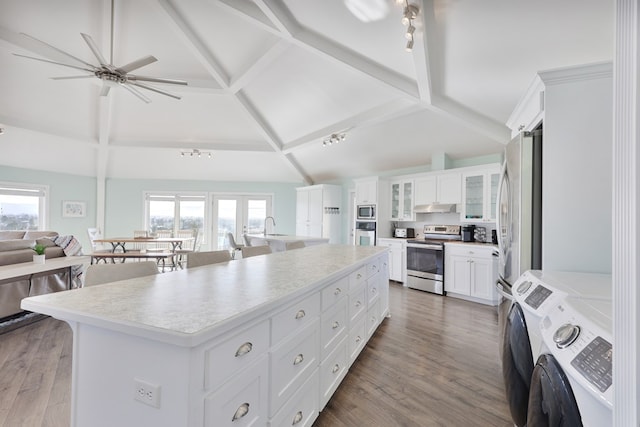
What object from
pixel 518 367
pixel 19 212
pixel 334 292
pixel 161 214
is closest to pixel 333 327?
pixel 334 292

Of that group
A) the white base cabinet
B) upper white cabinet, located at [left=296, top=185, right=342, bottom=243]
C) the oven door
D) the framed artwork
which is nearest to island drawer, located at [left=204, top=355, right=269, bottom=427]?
the white base cabinet

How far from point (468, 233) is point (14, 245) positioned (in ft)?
20.4

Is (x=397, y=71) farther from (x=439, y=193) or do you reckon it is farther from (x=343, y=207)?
(x=343, y=207)

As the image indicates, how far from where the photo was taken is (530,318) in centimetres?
133

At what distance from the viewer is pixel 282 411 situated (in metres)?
1.29

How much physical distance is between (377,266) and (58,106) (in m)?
6.25

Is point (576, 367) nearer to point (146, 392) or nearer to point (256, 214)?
point (146, 392)

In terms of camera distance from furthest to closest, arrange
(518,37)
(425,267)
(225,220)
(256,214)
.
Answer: (256,214) < (225,220) < (425,267) < (518,37)

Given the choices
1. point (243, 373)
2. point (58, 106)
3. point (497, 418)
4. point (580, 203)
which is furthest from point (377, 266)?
point (58, 106)

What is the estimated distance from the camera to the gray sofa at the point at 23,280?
3072mm

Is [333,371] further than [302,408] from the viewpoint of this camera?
Yes

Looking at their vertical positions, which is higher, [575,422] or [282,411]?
[575,422]

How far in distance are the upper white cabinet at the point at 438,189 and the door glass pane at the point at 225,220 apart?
5211 mm

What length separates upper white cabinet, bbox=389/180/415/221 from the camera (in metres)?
5.44
